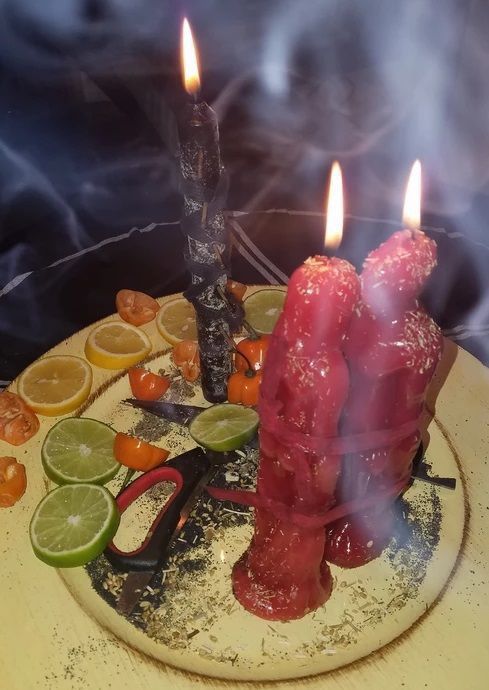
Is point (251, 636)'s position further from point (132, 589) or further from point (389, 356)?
point (389, 356)

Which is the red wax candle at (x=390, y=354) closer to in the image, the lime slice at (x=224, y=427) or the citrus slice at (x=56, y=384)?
the lime slice at (x=224, y=427)

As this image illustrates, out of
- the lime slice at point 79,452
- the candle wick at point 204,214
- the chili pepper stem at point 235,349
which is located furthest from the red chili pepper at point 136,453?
the candle wick at point 204,214

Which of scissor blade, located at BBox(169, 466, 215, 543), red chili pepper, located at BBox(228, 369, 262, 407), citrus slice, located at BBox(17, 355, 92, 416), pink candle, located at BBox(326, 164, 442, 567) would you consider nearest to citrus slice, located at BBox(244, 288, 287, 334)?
red chili pepper, located at BBox(228, 369, 262, 407)

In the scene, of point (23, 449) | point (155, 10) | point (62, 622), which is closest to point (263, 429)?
point (62, 622)

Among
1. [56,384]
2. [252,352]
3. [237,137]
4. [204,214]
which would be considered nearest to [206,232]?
[204,214]

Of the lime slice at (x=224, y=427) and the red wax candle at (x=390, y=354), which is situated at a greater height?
the red wax candle at (x=390, y=354)
